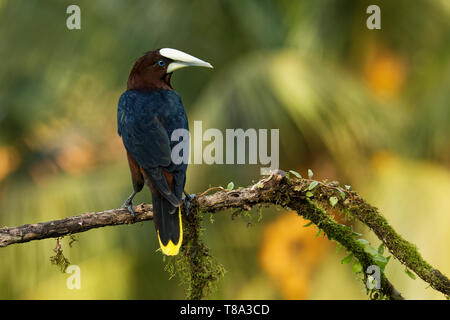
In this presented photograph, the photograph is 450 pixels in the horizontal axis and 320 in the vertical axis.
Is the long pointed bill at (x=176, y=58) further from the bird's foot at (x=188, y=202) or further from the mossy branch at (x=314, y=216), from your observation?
the mossy branch at (x=314, y=216)

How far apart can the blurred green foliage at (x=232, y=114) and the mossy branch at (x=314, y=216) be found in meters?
2.71

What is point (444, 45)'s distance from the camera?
711cm

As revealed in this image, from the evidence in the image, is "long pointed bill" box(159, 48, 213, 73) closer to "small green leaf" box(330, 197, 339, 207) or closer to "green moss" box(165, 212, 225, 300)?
"green moss" box(165, 212, 225, 300)

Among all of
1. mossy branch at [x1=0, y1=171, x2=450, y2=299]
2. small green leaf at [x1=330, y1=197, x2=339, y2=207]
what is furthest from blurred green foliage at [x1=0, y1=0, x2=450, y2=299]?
small green leaf at [x1=330, y1=197, x2=339, y2=207]

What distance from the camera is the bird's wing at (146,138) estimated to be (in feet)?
11.1

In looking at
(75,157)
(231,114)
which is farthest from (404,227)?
(75,157)

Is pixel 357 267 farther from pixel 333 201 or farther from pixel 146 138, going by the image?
pixel 146 138

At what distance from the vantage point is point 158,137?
3.52 metres

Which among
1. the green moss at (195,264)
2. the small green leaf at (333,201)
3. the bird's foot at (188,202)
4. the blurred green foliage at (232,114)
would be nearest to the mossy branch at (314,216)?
the small green leaf at (333,201)

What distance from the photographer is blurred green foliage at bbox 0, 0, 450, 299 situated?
241 inches

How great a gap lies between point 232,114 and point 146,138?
265 cm

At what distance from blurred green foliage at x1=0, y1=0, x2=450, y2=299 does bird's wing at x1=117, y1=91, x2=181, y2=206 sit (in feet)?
6.87

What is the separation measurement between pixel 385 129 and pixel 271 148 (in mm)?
1331

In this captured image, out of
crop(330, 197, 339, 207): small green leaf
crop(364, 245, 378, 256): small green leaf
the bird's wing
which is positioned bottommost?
crop(364, 245, 378, 256): small green leaf
